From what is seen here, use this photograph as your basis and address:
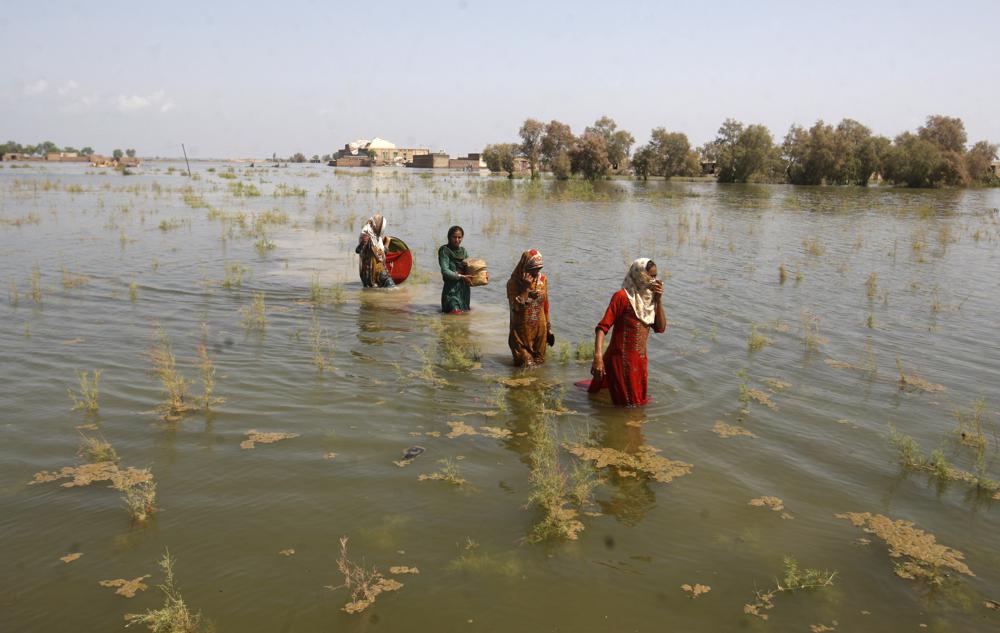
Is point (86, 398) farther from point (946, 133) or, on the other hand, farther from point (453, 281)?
point (946, 133)

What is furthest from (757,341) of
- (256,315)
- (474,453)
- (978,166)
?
(978,166)

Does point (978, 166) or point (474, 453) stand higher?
point (978, 166)

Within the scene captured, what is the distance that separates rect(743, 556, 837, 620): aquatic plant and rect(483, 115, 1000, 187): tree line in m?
58.5

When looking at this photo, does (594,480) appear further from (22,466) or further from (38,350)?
(38,350)

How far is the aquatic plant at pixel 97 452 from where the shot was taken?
16.0 ft

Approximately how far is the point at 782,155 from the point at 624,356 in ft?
225

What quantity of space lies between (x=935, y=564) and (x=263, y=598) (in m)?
3.72

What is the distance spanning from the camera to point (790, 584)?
3.62 m

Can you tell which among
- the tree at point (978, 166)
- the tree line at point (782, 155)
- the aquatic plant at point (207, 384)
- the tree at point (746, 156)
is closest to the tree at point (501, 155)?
the tree line at point (782, 155)

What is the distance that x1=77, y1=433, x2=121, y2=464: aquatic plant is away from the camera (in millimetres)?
4871

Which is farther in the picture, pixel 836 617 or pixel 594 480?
pixel 594 480

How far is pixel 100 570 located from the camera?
3.65 meters

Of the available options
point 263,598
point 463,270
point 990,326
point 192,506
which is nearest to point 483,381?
point 463,270

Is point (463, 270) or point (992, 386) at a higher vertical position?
point (463, 270)
